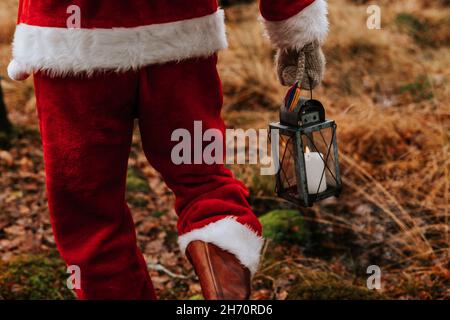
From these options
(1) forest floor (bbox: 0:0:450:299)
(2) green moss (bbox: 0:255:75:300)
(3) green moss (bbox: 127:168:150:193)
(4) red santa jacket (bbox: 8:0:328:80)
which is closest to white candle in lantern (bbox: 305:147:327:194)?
(4) red santa jacket (bbox: 8:0:328:80)

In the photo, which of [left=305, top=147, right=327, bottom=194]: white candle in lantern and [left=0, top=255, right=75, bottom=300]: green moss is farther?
[left=0, top=255, right=75, bottom=300]: green moss

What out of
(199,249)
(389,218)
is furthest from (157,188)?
(199,249)

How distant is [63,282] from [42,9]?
4.41ft

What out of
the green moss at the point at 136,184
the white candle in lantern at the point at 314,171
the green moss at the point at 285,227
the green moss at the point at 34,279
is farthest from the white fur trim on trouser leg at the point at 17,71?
the green moss at the point at 136,184

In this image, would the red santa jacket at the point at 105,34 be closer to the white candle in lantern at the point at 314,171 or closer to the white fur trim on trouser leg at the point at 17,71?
the white fur trim on trouser leg at the point at 17,71

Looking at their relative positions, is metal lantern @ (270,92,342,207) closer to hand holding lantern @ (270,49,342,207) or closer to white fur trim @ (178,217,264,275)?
hand holding lantern @ (270,49,342,207)

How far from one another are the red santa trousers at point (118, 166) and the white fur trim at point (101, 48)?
32 mm

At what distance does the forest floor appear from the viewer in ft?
8.20

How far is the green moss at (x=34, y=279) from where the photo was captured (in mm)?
2391

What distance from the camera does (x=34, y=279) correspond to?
2.47m

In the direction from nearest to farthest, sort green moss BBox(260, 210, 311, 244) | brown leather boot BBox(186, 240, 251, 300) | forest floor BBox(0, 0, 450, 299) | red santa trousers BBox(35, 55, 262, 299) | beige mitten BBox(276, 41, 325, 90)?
brown leather boot BBox(186, 240, 251, 300), red santa trousers BBox(35, 55, 262, 299), beige mitten BBox(276, 41, 325, 90), forest floor BBox(0, 0, 450, 299), green moss BBox(260, 210, 311, 244)

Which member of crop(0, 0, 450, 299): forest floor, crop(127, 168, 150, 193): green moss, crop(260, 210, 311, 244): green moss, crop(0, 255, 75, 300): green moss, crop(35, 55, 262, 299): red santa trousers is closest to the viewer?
crop(35, 55, 262, 299): red santa trousers
